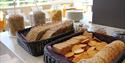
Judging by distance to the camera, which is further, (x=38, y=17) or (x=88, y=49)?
(x=38, y=17)

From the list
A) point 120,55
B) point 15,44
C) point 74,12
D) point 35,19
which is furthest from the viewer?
point 74,12

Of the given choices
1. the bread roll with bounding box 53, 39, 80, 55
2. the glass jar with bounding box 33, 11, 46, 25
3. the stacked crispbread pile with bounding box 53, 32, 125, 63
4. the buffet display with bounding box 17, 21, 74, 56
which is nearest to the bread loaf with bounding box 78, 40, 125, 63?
the stacked crispbread pile with bounding box 53, 32, 125, 63

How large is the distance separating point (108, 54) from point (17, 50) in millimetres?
417

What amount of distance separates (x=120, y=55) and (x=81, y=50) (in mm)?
132

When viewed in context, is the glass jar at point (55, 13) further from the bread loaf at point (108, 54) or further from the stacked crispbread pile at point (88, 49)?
the bread loaf at point (108, 54)

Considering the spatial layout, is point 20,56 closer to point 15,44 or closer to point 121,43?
point 15,44

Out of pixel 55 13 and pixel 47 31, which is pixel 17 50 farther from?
pixel 55 13

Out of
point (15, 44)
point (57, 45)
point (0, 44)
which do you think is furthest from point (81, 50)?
point (0, 44)

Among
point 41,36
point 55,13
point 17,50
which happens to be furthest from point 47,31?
point 55,13

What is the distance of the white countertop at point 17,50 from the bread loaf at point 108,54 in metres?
0.24

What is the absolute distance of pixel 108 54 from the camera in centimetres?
51

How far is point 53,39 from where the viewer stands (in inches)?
26.6

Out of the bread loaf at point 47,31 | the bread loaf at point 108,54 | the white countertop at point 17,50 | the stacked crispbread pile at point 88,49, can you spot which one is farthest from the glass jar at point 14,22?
the bread loaf at point 108,54

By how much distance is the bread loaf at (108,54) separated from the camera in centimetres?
47
